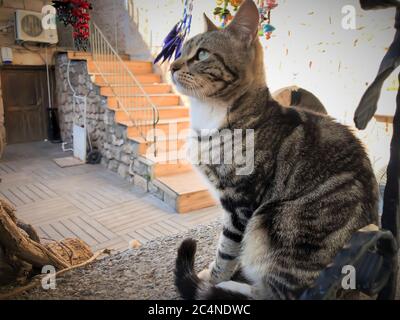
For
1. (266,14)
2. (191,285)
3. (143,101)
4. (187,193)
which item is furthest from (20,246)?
(143,101)

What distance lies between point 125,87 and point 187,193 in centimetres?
209

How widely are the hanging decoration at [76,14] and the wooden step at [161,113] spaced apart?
1.77 m

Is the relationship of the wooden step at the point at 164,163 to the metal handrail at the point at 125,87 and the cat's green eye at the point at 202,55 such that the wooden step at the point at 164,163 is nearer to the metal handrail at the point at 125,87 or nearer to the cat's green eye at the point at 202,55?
the metal handrail at the point at 125,87

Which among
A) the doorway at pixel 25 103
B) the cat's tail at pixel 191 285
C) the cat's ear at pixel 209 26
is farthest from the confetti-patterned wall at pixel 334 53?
the doorway at pixel 25 103

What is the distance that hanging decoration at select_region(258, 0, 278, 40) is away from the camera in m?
2.30

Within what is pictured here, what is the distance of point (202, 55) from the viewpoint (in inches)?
37.8

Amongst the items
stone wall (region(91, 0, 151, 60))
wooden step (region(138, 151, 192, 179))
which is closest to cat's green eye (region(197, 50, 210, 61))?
wooden step (region(138, 151, 192, 179))

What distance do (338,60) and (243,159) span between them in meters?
1.56

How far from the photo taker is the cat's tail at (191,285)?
80 cm

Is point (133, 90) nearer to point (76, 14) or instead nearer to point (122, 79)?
point (122, 79)

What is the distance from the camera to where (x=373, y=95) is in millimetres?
607

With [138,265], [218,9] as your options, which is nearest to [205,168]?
[138,265]
